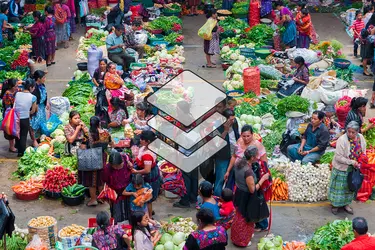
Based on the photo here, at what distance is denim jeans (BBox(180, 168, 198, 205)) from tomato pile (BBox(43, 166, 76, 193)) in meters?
1.68

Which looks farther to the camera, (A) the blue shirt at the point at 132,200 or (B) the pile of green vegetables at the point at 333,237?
(A) the blue shirt at the point at 132,200

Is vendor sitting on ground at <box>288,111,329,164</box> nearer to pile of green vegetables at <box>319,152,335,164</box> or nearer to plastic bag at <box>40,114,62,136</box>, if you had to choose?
pile of green vegetables at <box>319,152,335,164</box>

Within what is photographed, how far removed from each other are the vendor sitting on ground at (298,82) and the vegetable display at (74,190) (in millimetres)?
4995

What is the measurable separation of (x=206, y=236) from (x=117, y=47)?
8805mm

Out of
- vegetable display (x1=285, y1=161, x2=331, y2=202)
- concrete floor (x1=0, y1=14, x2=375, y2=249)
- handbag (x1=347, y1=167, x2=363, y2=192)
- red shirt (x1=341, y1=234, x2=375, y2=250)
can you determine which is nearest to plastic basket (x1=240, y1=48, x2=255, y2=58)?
concrete floor (x1=0, y1=14, x2=375, y2=249)

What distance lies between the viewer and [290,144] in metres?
12.1

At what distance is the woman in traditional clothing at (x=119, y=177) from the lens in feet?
31.7

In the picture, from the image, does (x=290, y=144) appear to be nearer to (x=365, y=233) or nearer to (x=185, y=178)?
(x=185, y=178)

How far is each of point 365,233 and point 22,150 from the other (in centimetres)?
654

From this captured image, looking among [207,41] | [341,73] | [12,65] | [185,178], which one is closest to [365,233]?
[185,178]

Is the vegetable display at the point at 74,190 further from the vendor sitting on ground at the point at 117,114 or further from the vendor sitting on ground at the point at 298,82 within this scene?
the vendor sitting on ground at the point at 298,82

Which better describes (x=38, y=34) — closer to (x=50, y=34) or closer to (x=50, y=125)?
(x=50, y=34)

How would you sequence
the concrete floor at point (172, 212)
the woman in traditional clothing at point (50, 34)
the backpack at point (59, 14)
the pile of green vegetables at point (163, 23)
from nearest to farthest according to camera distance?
the concrete floor at point (172, 212), the woman in traditional clothing at point (50, 34), the backpack at point (59, 14), the pile of green vegetables at point (163, 23)

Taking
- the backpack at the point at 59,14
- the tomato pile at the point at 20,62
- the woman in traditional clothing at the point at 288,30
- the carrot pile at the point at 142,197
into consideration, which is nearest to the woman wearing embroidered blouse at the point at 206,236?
the carrot pile at the point at 142,197
